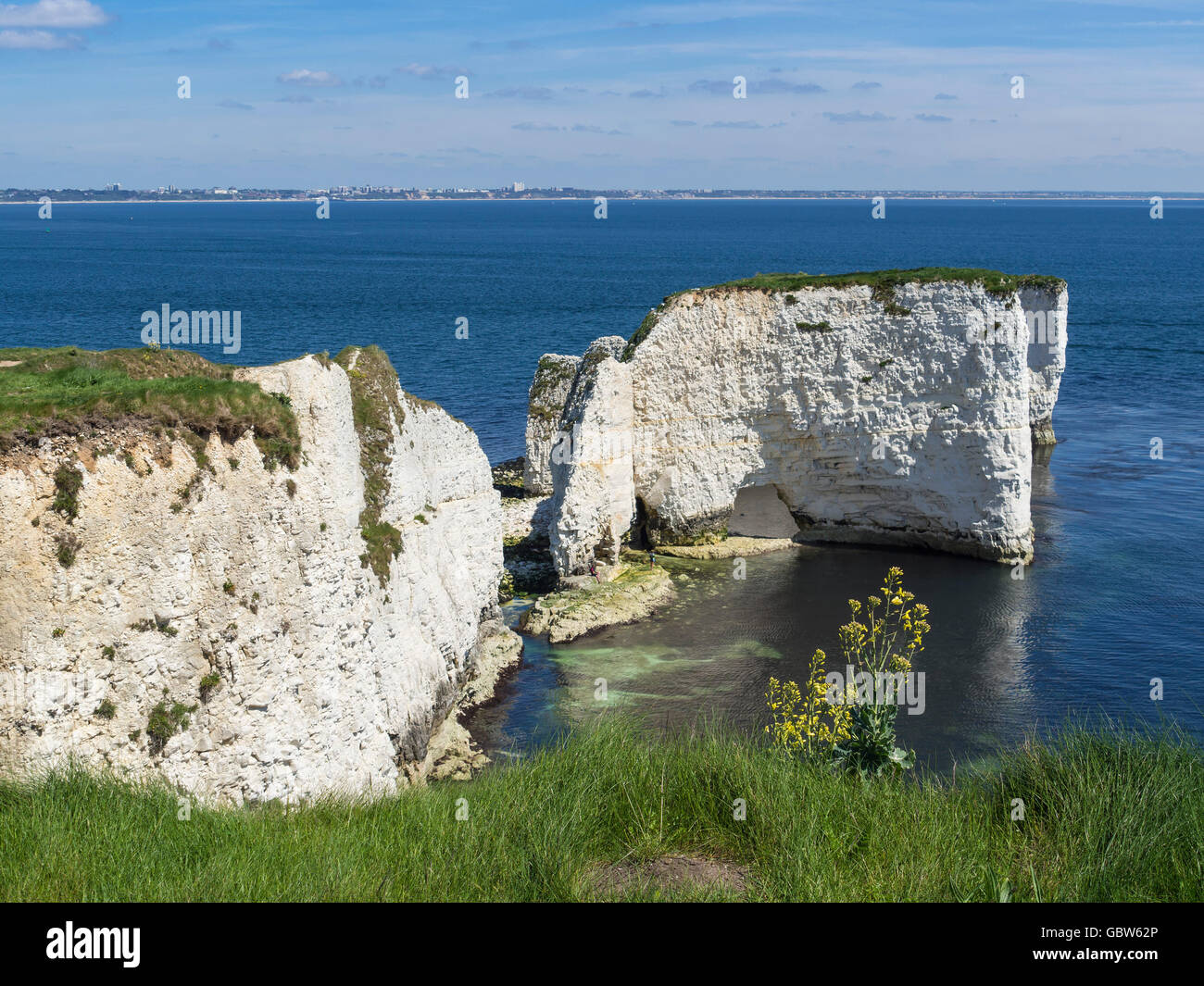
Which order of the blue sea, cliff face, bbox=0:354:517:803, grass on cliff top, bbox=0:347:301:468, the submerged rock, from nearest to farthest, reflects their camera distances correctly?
1. cliff face, bbox=0:354:517:803
2. grass on cliff top, bbox=0:347:301:468
3. the blue sea
4. the submerged rock

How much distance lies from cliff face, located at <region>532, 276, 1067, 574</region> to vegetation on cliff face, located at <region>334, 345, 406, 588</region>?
15622 mm

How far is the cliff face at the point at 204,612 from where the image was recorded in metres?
15.4

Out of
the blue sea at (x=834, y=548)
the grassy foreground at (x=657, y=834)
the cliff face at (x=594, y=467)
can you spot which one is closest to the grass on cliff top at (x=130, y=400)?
the grassy foreground at (x=657, y=834)

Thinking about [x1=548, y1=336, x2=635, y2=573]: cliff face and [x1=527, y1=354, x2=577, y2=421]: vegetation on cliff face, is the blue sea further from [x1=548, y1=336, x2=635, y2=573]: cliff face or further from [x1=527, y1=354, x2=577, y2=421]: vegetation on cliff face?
[x1=527, y1=354, x2=577, y2=421]: vegetation on cliff face

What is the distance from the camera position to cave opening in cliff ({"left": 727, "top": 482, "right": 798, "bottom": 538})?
42719 millimetres

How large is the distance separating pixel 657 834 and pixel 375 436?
1171cm

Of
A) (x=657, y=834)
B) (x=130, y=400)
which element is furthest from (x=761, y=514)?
(x=130, y=400)

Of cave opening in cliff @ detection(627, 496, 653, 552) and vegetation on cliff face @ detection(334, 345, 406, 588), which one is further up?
vegetation on cliff face @ detection(334, 345, 406, 588)

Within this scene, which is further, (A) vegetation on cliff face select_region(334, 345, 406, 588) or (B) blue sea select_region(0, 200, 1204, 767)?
(B) blue sea select_region(0, 200, 1204, 767)

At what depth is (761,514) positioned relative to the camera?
1716 inches

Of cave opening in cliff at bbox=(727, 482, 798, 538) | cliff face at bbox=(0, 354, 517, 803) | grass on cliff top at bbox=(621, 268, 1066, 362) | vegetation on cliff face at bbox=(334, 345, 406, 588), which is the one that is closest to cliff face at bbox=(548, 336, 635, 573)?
grass on cliff top at bbox=(621, 268, 1066, 362)

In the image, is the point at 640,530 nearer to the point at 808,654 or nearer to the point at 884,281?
the point at 808,654

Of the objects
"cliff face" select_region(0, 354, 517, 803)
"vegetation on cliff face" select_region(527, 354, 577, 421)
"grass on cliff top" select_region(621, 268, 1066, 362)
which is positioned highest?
"grass on cliff top" select_region(621, 268, 1066, 362)
